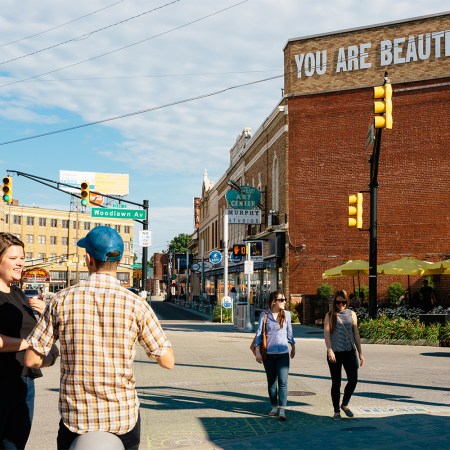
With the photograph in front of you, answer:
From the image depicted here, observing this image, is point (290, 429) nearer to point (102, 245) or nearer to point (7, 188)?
point (102, 245)

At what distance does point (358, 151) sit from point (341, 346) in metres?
26.8

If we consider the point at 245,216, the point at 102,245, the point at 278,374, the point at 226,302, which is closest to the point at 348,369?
the point at 278,374

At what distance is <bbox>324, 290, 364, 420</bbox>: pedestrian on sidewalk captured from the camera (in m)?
9.70

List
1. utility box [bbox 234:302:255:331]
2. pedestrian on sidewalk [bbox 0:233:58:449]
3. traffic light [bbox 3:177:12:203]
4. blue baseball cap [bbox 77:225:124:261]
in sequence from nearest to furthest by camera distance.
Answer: blue baseball cap [bbox 77:225:124:261], pedestrian on sidewalk [bbox 0:233:58:449], traffic light [bbox 3:177:12:203], utility box [bbox 234:302:255:331]

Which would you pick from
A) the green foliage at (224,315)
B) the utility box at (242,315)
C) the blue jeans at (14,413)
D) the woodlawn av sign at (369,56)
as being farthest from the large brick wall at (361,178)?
the blue jeans at (14,413)

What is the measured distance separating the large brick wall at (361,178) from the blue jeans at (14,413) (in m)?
31.3

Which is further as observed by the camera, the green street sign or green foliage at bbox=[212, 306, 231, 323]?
green foliage at bbox=[212, 306, 231, 323]

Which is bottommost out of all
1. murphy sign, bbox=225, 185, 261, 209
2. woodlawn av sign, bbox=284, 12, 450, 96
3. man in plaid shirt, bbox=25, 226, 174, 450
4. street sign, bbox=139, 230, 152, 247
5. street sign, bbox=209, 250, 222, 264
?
man in plaid shirt, bbox=25, 226, 174, 450

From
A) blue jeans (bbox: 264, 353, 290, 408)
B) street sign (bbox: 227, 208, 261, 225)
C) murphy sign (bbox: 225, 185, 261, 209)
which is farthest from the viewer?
murphy sign (bbox: 225, 185, 261, 209)

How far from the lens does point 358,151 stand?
117 feet

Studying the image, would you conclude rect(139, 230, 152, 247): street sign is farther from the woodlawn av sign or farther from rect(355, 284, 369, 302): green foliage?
the woodlawn av sign

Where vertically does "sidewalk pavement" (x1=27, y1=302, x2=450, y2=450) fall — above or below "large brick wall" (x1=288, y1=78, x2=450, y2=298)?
below

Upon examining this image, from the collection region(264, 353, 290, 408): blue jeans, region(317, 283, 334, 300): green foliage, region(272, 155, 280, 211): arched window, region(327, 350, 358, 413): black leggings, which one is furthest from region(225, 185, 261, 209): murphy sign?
region(327, 350, 358, 413): black leggings

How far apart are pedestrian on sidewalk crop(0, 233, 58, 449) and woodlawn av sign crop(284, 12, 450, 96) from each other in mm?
32067
